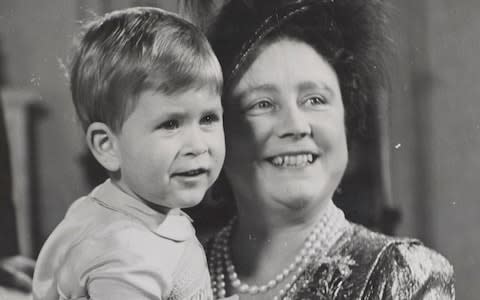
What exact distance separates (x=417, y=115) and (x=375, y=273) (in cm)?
25

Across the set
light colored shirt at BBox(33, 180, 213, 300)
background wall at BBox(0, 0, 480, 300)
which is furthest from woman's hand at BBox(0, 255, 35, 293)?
light colored shirt at BBox(33, 180, 213, 300)

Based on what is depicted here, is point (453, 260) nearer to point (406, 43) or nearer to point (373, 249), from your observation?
point (373, 249)

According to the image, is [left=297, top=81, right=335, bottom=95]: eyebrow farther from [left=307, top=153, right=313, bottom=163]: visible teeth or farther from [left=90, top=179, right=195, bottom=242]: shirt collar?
[left=90, top=179, right=195, bottom=242]: shirt collar

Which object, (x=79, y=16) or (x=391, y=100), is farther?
(x=391, y=100)

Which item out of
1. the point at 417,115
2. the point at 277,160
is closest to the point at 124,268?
the point at 277,160

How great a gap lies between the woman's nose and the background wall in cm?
19

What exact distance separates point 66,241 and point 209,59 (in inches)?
8.6

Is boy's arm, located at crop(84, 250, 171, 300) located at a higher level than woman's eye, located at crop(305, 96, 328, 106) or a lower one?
lower

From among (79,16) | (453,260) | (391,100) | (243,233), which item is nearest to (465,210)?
(453,260)

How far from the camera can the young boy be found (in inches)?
22.4

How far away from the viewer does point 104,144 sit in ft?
1.99

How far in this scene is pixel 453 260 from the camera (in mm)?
812

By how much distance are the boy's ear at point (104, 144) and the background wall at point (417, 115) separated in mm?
184

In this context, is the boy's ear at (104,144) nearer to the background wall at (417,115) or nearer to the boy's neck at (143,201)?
the boy's neck at (143,201)
